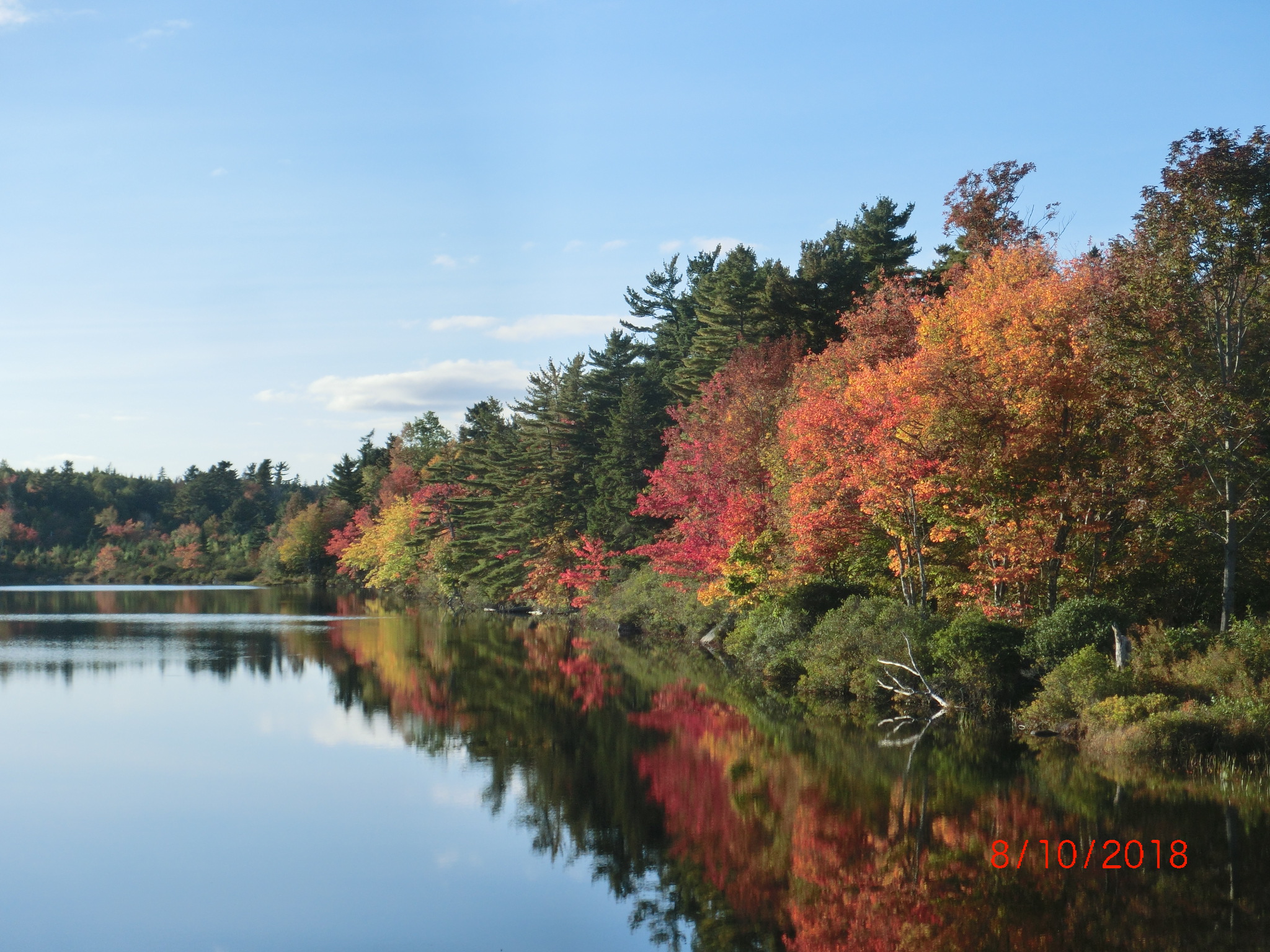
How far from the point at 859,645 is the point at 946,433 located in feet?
19.9

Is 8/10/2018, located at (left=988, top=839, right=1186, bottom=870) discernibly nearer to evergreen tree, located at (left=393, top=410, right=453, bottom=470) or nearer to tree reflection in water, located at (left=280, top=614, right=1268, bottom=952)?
tree reflection in water, located at (left=280, top=614, right=1268, bottom=952)

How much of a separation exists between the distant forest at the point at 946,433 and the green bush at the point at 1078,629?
1861mm

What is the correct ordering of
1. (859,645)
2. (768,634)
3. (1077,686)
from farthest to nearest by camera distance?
1. (768,634)
2. (859,645)
3. (1077,686)

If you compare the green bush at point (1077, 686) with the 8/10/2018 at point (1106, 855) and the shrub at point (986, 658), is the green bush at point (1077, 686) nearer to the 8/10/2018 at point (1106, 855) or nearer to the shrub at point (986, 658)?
A: the shrub at point (986, 658)

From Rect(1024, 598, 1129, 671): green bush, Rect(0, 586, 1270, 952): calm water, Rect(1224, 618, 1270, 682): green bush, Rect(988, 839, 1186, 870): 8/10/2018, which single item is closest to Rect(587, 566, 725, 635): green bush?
Rect(0, 586, 1270, 952): calm water

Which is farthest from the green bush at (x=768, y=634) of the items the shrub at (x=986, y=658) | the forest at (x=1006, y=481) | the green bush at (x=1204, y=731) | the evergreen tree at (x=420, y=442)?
the evergreen tree at (x=420, y=442)

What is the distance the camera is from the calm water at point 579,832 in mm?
11719

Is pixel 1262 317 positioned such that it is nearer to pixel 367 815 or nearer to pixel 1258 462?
pixel 1258 462

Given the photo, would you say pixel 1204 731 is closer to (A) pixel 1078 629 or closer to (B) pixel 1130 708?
(B) pixel 1130 708

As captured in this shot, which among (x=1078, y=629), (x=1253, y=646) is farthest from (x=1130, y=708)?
(x=1078, y=629)

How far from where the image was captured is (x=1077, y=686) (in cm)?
2089

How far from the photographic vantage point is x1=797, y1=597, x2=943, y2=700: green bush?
25.9 m

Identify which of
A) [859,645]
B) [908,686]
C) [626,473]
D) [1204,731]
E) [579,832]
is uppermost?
[626,473]

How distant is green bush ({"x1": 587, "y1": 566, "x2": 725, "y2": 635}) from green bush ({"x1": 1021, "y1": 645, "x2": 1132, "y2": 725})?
63.1 feet
